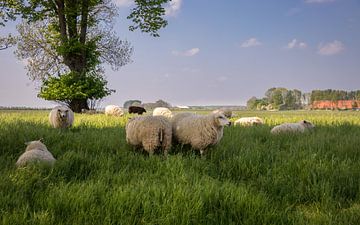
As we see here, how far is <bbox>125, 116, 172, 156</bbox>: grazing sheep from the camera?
6.19 m

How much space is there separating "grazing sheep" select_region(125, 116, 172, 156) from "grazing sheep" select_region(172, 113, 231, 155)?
2.05 feet

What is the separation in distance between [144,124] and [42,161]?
83.5 inches

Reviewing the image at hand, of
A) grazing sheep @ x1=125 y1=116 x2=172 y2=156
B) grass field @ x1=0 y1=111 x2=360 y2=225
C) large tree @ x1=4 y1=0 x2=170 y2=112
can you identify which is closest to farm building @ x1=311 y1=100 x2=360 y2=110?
large tree @ x1=4 y1=0 x2=170 y2=112

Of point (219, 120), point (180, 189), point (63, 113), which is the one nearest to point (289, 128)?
point (219, 120)

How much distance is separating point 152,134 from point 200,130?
3.75ft

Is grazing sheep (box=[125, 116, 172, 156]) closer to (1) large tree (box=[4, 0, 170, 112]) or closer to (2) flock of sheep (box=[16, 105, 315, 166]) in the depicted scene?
(2) flock of sheep (box=[16, 105, 315, 166])

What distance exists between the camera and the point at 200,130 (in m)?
6.74

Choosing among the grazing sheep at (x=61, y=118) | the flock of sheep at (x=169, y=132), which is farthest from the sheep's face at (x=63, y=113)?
the flock of sheep at (x=169, y=132)

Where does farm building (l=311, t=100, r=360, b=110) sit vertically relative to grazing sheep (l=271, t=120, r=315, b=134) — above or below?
above

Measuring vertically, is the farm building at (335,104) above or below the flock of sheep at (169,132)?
above

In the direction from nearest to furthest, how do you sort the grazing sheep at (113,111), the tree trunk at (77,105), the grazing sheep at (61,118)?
the grazing sheep at (61,118) < the grazing sheep at (113,111) < the tree trunk at (77,105)

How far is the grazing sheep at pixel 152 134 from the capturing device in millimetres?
6191

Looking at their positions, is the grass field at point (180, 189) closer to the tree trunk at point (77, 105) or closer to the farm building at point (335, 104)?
the tree trunk at point (77, 105)

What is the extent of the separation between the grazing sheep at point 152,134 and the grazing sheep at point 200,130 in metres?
0.62
